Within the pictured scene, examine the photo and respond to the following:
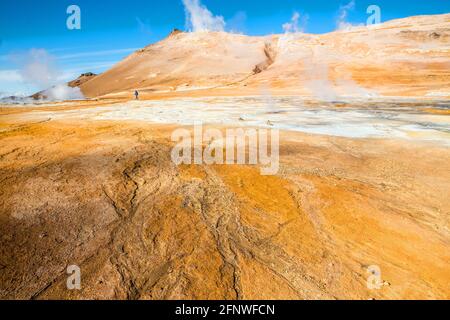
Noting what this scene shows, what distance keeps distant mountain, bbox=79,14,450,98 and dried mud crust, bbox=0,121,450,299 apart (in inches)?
950

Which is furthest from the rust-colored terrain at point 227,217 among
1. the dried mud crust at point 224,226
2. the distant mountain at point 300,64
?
the distant mountain at point 300,64

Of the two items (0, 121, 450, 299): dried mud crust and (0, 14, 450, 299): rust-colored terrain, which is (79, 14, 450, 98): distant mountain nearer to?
(0, 14, 450, 299): rust-colored terrain

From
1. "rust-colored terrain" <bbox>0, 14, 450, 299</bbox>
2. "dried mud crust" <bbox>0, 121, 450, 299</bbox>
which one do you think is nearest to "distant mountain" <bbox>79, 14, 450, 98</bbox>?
"rust-colored terrain" <bbox>0, 14, 450, 299</bbox>

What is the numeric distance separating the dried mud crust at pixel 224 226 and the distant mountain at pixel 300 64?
24.1 meters

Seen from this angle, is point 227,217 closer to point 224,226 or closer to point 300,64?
point 224,226

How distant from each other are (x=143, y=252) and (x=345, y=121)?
1179 cm

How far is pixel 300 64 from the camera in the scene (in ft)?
177

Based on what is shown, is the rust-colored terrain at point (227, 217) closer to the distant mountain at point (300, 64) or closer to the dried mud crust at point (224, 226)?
the dried mud crust at point (224, 226)

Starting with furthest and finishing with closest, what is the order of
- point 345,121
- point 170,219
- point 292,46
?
point 292,46 < point 345,121 < point 170,219

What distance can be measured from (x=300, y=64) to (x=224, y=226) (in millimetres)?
53022

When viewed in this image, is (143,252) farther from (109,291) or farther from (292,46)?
(292,46)

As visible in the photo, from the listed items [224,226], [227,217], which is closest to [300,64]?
[227,217]
